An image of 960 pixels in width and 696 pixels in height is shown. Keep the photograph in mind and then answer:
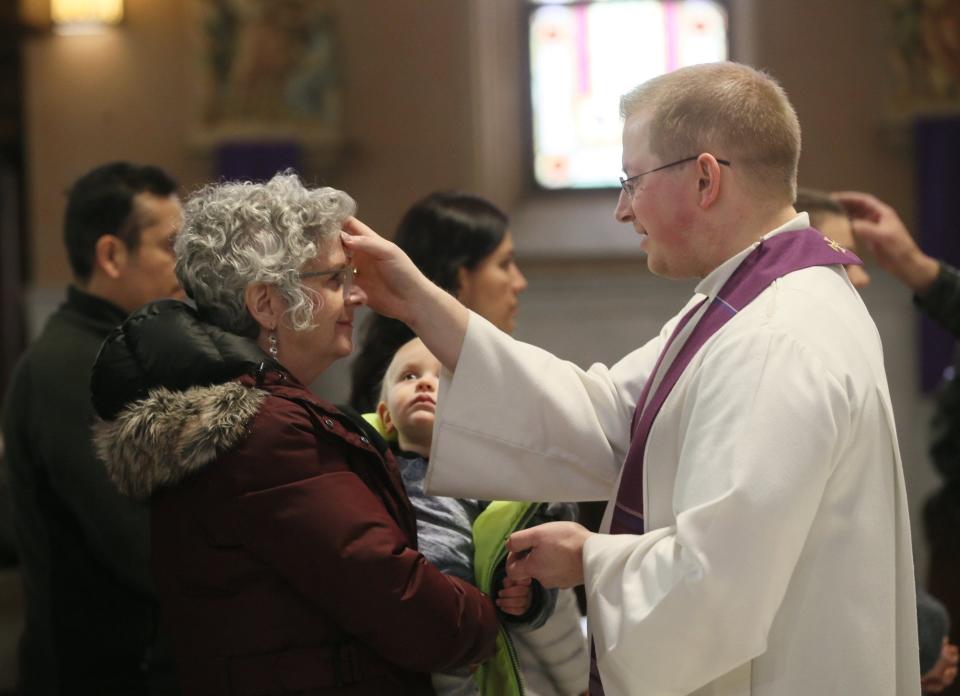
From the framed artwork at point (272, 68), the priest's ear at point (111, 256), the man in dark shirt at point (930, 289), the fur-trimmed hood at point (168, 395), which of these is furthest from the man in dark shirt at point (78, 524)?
the framed artwork at point (272, 68)

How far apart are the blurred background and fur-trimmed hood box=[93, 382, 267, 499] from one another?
549 cm

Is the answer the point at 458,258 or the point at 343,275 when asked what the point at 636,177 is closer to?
the point at 343,275

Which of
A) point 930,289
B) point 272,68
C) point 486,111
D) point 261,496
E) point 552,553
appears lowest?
point 552,553

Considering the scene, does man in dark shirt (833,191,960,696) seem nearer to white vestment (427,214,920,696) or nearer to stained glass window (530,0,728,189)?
white vestment (427,214,920,696)

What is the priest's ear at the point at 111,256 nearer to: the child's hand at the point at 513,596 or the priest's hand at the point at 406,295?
the priest's hand at the point at 406,295

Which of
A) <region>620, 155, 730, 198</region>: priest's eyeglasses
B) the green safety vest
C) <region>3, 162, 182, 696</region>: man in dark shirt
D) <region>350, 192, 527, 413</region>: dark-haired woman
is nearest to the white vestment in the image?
<region>620, 155, 730, 198</region>: priest's eyeglasses

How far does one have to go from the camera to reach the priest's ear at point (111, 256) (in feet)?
10.3

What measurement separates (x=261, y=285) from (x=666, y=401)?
0.70 metres

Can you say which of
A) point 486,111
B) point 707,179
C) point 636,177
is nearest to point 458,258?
point 636,177

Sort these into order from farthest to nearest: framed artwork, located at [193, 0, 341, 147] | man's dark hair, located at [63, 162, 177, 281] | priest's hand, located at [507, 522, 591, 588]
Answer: framed artwork, located at [193, 0, 341, 147] < man's dark hair, located at [63, 162, 177, 281] < priest's hand, located at [507, 522, 591, 588]

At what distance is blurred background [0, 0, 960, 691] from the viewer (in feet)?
25.5

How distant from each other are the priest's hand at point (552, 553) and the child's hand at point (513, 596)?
5.0 inches

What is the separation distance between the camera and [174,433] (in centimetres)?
206

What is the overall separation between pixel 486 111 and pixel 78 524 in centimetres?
566
